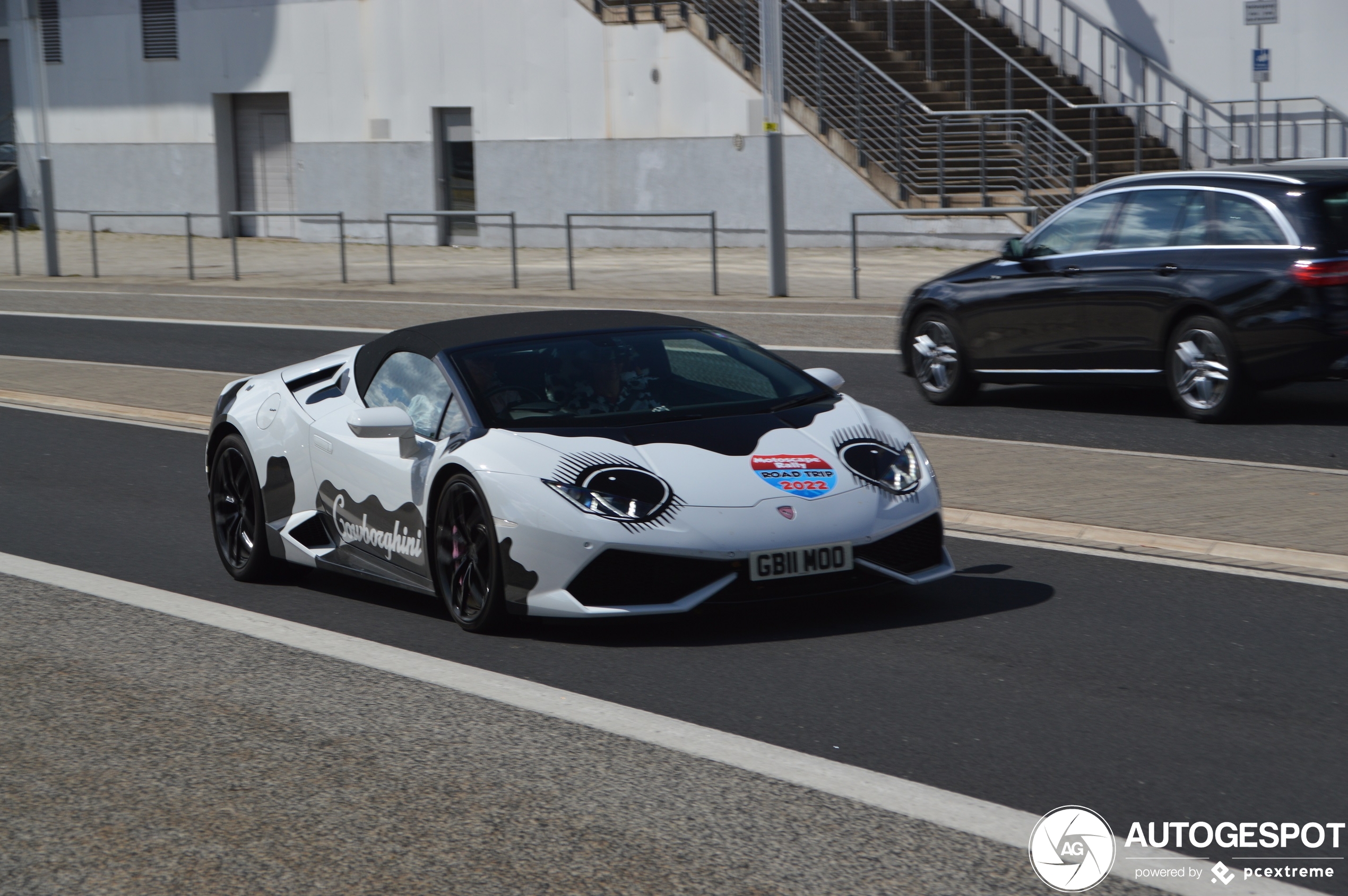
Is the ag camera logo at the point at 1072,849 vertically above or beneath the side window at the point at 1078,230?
beneath

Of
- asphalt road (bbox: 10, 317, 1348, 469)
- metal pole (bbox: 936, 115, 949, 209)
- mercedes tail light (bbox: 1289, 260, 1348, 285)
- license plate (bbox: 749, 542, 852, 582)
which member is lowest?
asphalt road (bbox: 10, 317, 1348, 469)

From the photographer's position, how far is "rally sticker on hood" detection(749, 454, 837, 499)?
6652 mm

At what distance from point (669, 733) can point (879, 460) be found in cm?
181

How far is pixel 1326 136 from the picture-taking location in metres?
28.2

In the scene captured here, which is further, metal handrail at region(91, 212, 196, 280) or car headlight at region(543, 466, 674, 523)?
metal handrail at region(91, 212, 196, 280)

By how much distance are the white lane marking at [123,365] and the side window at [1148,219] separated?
26.6 feet

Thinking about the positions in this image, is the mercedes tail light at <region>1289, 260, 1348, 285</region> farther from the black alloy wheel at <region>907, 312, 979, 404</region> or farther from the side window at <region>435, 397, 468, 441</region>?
the side window at <region>435, 397, 468, 441</region>

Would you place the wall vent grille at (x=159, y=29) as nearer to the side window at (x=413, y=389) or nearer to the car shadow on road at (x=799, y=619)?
the side window at (x=413, y=389)

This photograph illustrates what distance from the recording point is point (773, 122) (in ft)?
70.0

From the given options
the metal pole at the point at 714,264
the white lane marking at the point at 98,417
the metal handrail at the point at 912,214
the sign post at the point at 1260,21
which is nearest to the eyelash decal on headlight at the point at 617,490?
the white lane marking at the point at 98,417

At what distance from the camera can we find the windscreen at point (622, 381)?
709cm

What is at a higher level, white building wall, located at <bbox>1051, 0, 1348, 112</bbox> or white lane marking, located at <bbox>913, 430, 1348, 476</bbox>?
white building wall, located at <bbox>1051, 0, 1348, 112</bbox>

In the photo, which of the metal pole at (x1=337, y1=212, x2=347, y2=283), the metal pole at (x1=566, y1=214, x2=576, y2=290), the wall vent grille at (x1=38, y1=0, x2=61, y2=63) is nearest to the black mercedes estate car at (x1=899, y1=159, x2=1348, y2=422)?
the metal pole at (x1=566, y1=214, x2=576, y2=290)

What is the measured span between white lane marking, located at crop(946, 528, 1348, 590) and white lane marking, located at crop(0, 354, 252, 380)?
9.54 m
